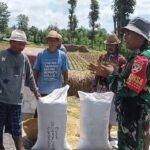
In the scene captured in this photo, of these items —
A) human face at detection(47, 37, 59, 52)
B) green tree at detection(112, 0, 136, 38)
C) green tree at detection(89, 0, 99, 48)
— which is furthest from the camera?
green tree at detection(89, 0, 99, 48)

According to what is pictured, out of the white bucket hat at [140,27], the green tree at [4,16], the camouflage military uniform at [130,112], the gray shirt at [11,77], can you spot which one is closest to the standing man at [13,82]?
the gray shirt at [11,77]

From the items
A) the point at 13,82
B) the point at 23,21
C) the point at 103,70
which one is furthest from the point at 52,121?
the point at 23,21

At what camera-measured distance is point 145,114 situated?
3.59m

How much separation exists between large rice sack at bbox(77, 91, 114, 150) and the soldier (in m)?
1.37

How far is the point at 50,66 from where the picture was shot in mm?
A: 5562

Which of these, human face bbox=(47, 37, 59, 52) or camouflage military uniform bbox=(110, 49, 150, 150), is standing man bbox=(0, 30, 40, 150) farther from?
camouflage military uniform bbox=(110, 49, 150, 150)

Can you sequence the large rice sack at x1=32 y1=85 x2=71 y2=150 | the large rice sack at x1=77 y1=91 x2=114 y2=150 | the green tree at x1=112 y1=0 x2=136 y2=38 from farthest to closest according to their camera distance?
the green tree at x1=112 y1=0 x2=136 y2=38, the large rice sack at x1=77 y1=91 x2=114 y2=150, the large rice sack at x1=32 y1=85 x2=71 y2=150

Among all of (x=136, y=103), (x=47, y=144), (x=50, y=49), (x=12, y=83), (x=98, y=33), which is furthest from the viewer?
(x=98, y=33)

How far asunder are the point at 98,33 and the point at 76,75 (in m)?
61.5

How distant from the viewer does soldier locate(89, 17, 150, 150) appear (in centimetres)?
336

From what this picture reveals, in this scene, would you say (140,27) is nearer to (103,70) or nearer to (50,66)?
(103,70)

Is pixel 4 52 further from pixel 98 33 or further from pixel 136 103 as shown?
A: pixel 98 33

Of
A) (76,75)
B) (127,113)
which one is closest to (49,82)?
(127,113)

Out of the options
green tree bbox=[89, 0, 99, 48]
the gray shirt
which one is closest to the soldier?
the gray shirt
